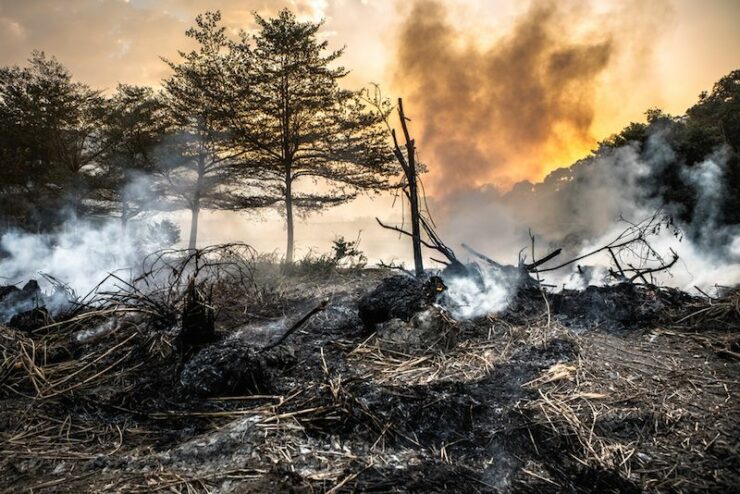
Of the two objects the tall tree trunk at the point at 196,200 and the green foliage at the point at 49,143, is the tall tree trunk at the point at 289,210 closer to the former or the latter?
the tall tree trunk at the point at 196,200

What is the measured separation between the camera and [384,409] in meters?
2.32

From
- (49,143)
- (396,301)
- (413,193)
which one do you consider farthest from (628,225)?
(49,143)

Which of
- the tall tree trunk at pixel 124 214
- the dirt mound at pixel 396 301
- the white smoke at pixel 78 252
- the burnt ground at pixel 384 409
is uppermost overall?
the tall tree trunk at pixel 124 214

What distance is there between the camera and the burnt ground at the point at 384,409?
1805 millimetres

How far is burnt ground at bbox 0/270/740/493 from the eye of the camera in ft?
5.92

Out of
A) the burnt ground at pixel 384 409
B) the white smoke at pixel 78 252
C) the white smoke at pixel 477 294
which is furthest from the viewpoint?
the white smoke at pixel 78 252

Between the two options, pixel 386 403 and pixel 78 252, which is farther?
pixel 78 252

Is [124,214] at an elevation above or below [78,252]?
above

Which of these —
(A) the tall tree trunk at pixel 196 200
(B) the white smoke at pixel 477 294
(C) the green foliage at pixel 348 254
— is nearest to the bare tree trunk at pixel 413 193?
(B) the white smoke at pixel 477 294

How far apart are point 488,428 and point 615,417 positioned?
0.77 m

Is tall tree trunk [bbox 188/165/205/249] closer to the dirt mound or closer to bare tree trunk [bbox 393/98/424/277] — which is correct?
bare tree trunk [bbox 393/98/424/277]

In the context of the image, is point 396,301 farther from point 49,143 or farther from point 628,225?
point 49,143

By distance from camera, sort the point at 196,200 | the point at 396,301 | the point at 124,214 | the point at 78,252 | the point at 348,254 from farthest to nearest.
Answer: the point at 124,214 < the point at 196,200 < the point at 78,252 < the point at 348,254 < the point at 396,301

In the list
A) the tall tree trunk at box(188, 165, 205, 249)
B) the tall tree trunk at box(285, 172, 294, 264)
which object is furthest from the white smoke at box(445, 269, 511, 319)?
the tall tree trunk at box(188, 165, 205, 249)
